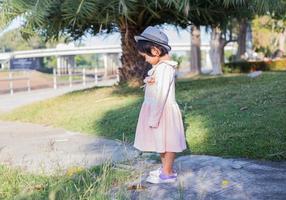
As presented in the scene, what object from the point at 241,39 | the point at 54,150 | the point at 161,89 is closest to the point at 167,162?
the point at 161,89

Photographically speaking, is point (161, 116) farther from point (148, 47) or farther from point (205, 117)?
point (205, 117)

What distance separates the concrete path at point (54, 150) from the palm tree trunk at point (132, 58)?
15.9ft

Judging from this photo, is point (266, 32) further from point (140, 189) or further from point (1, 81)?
point (140, 189)

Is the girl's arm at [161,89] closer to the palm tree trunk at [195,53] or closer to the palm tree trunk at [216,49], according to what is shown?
the palm tree trunk at [216,49]

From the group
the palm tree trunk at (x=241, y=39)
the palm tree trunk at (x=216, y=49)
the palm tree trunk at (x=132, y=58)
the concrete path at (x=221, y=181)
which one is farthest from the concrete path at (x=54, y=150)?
the palm tree trunk at (x=241, y=39)

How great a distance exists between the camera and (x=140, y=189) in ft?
17.5

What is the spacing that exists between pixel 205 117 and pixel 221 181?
11.9 ft

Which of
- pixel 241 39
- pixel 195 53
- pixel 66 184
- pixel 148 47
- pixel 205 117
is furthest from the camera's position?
pixel 241 39

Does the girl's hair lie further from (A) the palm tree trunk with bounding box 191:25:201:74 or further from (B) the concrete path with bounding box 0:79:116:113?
(A) the palm tree trunk with bounding box 191:25:201:74

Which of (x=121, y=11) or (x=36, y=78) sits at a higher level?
(x=121, y=11)

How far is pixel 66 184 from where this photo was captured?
200 inches

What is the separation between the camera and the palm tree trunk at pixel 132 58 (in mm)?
15266

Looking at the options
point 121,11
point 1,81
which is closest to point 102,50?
point 1,81

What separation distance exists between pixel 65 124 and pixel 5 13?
3.36 meters
